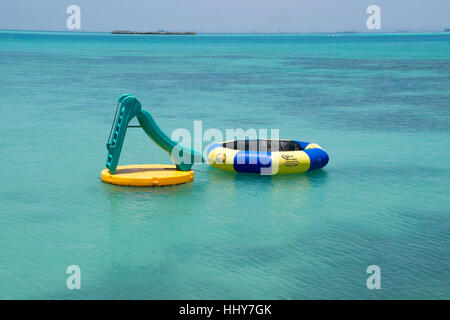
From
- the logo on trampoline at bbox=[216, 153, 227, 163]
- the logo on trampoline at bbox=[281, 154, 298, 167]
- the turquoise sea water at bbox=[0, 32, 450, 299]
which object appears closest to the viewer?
the turquoise sea water at bbox=[0, 32, 450, 299]

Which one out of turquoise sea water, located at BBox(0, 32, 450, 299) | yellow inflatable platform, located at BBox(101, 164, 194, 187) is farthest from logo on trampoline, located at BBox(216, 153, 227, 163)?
yellow inflatable platform, located at BBox(101, 164, 194, 187)

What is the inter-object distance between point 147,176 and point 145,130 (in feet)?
2.46

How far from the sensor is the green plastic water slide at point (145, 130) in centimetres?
1039

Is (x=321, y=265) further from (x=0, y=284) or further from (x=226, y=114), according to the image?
(x=226, y=114)

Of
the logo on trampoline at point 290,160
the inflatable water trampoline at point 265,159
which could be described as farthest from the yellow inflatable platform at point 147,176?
the logo on trampoline at point 290,160

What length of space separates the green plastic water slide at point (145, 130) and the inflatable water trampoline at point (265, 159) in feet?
1.66

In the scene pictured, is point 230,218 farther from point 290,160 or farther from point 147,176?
point 290,160

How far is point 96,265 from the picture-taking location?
7613 mm

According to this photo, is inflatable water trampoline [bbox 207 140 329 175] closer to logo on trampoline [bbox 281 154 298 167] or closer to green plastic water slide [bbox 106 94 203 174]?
logo on trampoline [bbox 281 154 298 167]

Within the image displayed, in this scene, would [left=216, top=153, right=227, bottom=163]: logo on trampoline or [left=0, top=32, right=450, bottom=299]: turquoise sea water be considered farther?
[left=216, top=153, right=227, bottom=163]: logo on trampoline

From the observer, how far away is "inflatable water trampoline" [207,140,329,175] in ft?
37.4

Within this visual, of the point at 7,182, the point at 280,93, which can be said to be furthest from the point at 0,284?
the point at 280,93

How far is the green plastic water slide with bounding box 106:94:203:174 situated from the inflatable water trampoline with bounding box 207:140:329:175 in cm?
51

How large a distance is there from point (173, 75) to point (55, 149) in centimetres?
2247
